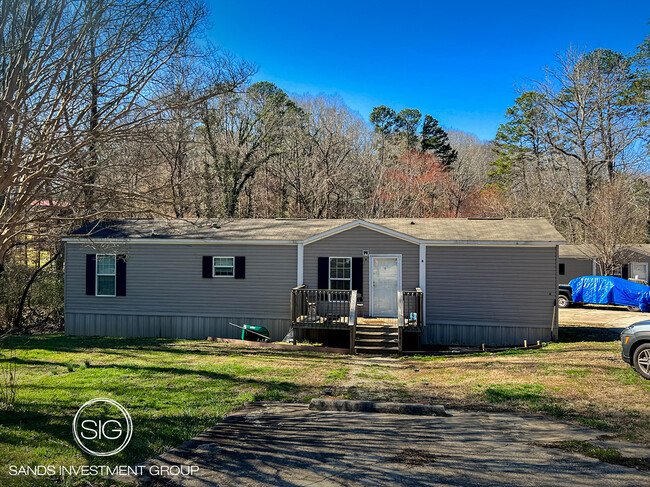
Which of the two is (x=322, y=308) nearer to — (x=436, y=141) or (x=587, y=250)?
(x=587, y=250)

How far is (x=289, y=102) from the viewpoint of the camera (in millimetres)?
36469

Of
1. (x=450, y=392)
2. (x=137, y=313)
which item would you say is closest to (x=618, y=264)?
(x=450, y=392)

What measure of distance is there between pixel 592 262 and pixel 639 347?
22104 mm

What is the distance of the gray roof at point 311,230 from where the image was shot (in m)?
15.3

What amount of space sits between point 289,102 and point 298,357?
28581 mm

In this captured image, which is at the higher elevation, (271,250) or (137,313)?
(271,250)

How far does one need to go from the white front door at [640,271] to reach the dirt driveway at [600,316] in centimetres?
588

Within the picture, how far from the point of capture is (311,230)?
1684 centimetres

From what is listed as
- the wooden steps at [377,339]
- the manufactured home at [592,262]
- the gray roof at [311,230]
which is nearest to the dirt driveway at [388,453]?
the wooden steps at [377,339]

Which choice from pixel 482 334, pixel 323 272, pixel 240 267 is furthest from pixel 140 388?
pixel 482 334

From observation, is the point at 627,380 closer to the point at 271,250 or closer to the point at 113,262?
the point at 271,250

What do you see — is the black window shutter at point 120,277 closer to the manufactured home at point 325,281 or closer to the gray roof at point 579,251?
the manufactured home at point 325,281

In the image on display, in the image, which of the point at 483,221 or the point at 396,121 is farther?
the point at 396,121

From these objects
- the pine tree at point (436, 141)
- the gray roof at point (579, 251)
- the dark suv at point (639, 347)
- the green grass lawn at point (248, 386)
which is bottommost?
the green grass lawn at point (248, 386)
